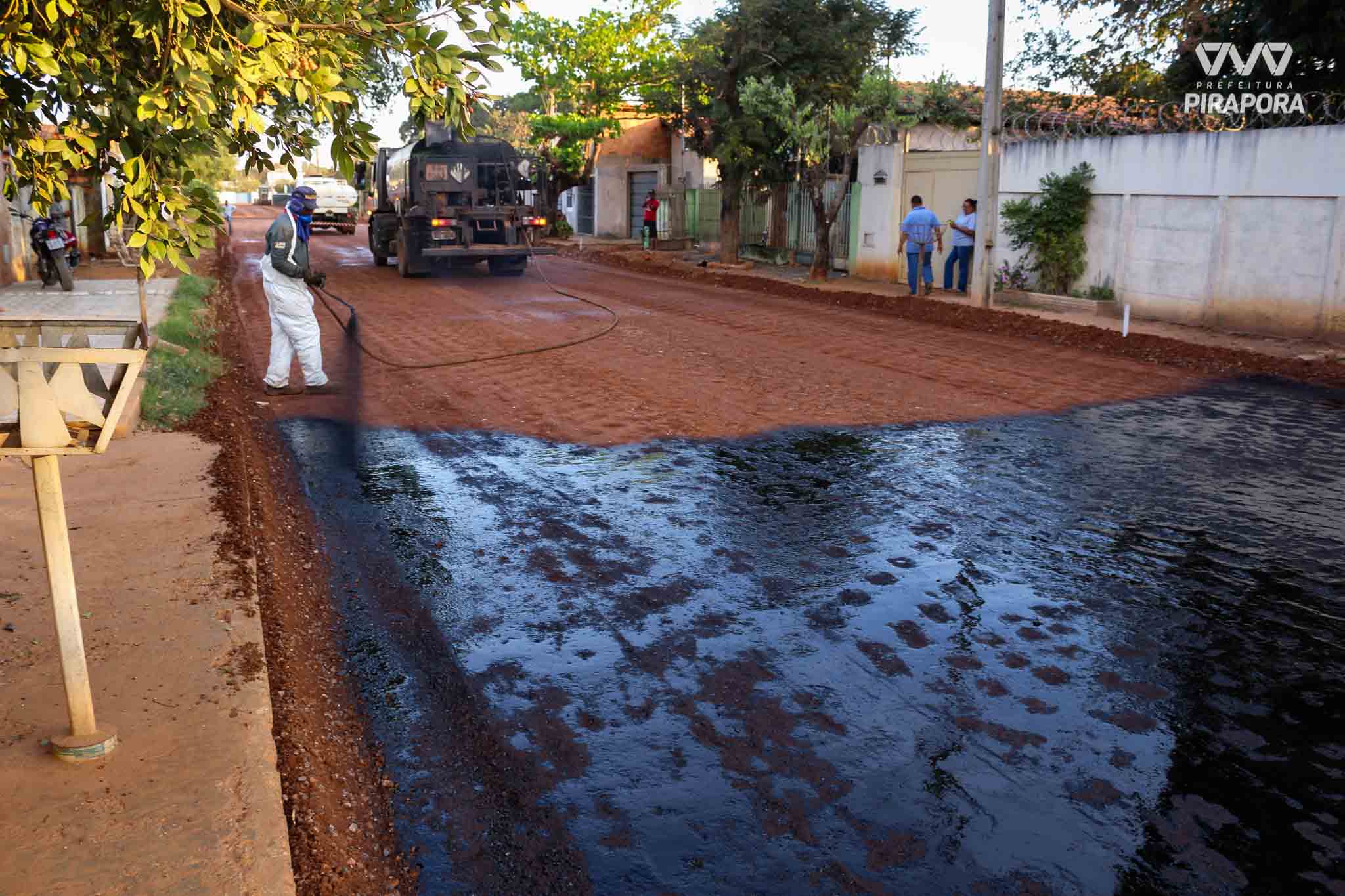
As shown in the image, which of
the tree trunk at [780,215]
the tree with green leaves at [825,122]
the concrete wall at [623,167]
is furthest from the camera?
the concrete wall at [623,167]

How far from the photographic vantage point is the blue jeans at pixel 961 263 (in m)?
19.5

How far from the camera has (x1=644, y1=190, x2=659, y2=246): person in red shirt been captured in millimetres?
33188

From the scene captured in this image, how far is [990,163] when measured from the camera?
57.1 ft

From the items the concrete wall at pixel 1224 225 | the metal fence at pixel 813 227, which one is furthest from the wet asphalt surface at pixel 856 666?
the metal fence at pixel 813 227

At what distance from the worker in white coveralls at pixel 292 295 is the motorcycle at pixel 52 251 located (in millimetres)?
9289

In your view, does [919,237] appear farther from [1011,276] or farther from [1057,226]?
[1057,226]

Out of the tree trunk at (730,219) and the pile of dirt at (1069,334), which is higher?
the tree trunk at (730,219)

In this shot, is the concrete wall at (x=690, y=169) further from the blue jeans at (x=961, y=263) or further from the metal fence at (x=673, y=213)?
the blue jeans at (x=961, y=263)

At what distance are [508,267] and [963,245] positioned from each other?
9.41 meters

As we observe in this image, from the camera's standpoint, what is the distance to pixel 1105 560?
20.4ft

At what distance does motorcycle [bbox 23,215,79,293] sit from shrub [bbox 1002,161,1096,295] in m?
15.0

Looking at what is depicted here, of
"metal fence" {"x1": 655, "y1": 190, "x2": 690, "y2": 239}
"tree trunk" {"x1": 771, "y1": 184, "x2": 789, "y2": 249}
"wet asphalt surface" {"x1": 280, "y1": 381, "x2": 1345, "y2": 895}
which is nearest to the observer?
"wet asphalt surface" {"x1": 280, "y1": 381, "x2": 1345, "y2": 895}

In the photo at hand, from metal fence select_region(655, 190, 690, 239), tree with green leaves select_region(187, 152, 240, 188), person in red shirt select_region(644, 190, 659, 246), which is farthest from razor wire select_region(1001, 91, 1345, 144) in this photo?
metal fence select_region(655, 190, 690, 239)

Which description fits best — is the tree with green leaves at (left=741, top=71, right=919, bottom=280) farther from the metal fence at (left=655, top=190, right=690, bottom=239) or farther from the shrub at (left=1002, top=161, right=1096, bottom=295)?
the metal fence at (left=655, top=190, right=690, bottom=239)
